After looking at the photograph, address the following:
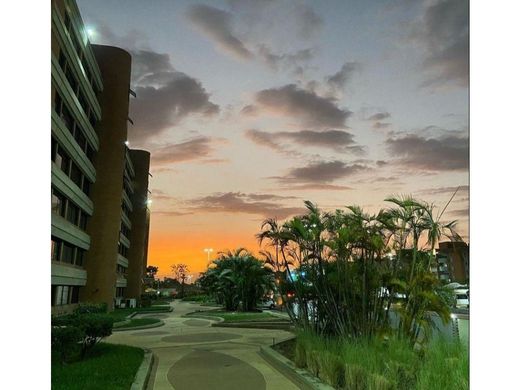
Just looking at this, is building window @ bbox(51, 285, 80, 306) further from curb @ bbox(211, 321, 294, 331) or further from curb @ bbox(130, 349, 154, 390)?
curb @ bbox(130, 349, 154, 390)

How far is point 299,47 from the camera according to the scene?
3.31 metres

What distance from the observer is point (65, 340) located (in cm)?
508

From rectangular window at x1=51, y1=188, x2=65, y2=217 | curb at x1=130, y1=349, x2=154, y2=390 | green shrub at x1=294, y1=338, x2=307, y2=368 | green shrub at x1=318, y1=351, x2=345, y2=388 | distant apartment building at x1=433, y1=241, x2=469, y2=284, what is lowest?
curb at x1=130, y1=349, x2=154, y2=390

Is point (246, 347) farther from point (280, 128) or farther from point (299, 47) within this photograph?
point (299, 47)

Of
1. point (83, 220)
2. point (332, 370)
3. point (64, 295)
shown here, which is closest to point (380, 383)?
point (332, 370)

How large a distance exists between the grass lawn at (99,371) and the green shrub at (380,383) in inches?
86.0

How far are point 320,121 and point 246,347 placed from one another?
483 centimetres

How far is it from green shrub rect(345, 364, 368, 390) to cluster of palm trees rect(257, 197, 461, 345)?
3.50 feet

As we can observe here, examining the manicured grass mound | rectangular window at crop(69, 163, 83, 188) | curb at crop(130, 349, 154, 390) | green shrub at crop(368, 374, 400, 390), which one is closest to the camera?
the manicured grass mound

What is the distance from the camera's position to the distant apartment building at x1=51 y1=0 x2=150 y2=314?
13.0 meters

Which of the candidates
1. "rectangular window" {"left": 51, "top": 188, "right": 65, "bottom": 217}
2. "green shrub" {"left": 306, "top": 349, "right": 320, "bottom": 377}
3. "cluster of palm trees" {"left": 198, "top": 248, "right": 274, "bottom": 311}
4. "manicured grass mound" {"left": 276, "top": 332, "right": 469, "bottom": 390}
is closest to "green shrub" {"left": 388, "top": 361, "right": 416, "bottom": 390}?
"manicured grass mound" {"left": 276, "top": 332, "right": 469, "bottom": 390}

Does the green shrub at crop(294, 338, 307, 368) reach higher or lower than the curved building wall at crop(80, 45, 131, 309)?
lower

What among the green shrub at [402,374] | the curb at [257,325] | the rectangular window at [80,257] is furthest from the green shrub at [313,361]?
the rectangular window at [80,257]

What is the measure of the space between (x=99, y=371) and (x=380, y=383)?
2983 millimetres
